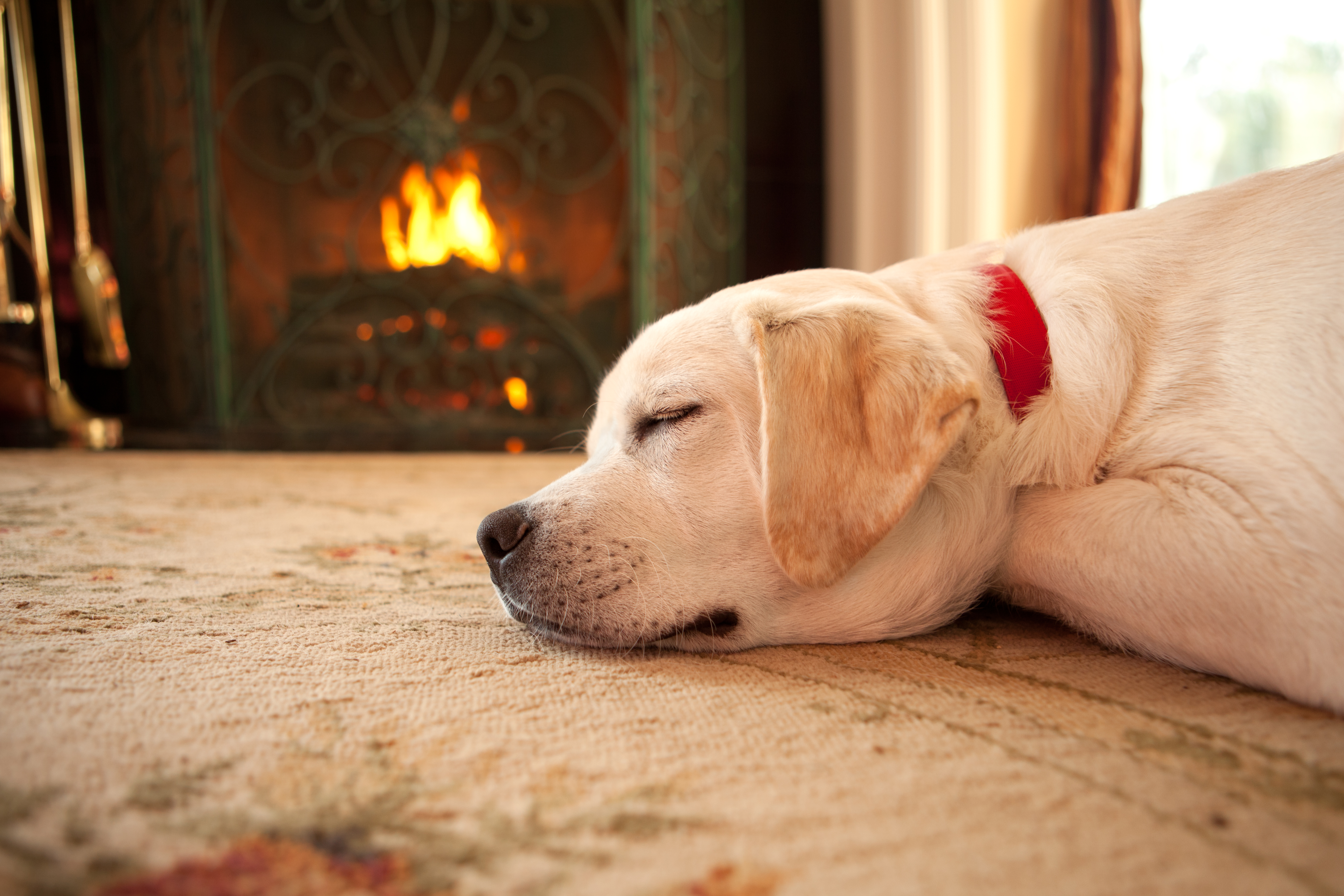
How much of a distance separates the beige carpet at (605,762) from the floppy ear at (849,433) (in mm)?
162

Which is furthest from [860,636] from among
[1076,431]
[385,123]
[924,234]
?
[385,123]

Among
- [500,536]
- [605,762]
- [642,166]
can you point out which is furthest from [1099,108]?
[605,762]

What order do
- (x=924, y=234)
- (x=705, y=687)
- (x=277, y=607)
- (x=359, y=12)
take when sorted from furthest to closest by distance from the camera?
(x=359, y=12), (x=924, y=234), (x=277, y=607), (x=705, y=687)

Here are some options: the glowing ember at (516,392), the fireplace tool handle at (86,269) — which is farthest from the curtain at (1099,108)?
the fireplace tool handle at (86,269)

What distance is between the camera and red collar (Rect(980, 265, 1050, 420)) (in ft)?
3.76

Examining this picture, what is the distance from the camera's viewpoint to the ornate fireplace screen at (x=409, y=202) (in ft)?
13.0

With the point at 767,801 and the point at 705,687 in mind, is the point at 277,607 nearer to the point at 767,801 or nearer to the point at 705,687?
the point at 705,687

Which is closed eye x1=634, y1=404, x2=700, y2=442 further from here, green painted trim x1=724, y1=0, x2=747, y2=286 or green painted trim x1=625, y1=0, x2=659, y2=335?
green painted trim x1=724, y1=0, x2=747, y2=286

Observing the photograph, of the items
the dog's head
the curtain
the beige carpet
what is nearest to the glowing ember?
the curtain

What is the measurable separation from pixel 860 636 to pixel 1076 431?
40 cm

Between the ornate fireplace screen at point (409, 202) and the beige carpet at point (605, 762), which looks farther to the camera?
the ornate fireplace screen at point (409, 202)

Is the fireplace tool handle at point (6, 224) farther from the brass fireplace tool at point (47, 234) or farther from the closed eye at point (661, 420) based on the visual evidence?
the closed eye at point (661, 420)

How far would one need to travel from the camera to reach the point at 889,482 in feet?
3.21

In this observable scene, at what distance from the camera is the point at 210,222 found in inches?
155
